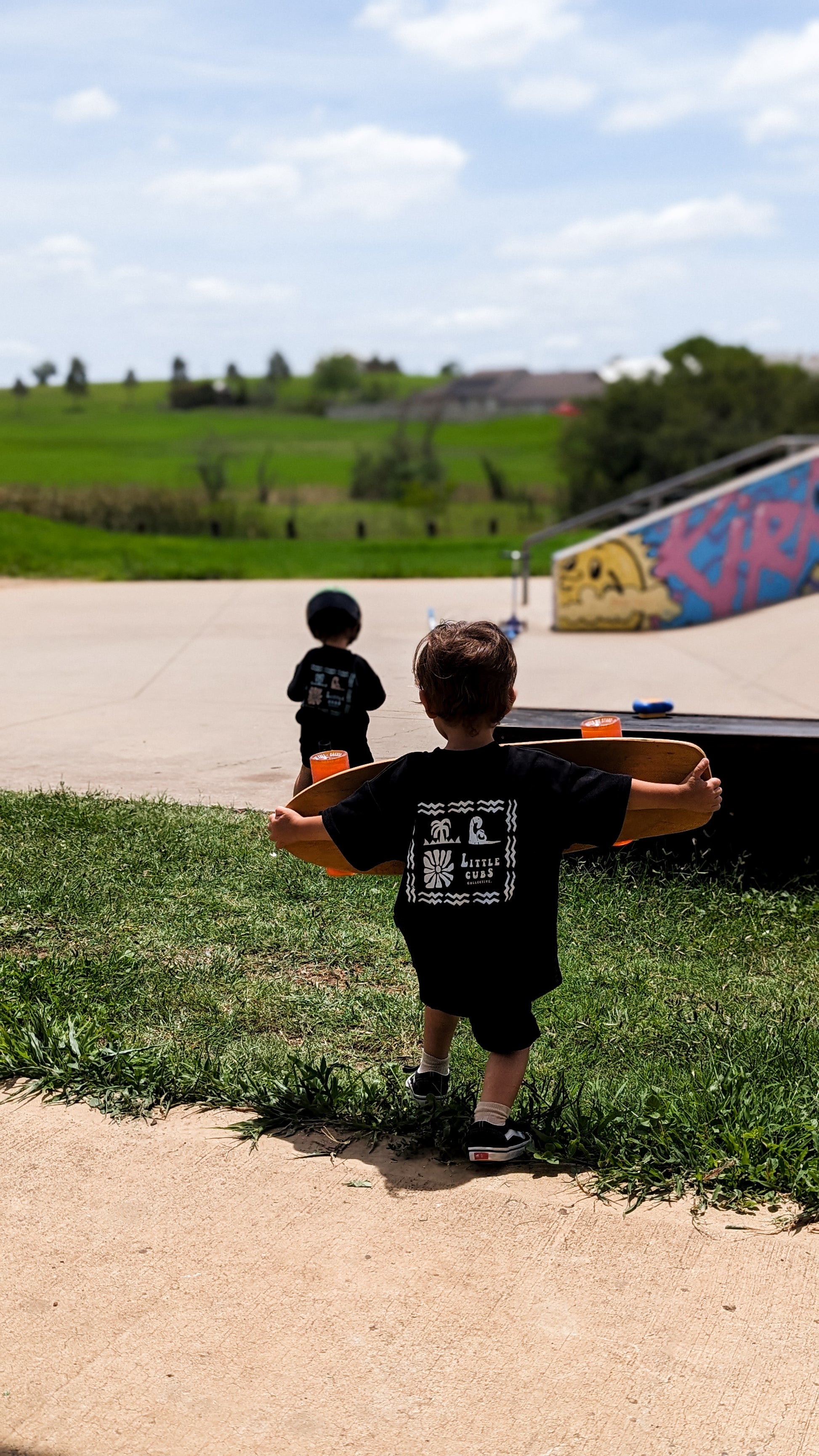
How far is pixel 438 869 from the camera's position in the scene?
9.89 feet

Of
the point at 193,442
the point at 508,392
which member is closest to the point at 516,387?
the point at 508,392

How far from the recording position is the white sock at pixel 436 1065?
3.35 metres

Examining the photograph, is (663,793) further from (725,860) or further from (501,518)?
(501,518)

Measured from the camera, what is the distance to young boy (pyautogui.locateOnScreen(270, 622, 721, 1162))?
2951mm

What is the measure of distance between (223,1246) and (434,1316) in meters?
0.49

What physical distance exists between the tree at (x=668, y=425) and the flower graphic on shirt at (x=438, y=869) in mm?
46616

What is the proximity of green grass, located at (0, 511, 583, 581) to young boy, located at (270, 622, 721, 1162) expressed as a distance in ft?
67.4

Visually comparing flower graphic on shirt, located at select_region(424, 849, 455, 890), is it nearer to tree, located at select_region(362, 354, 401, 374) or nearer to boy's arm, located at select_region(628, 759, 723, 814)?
boy's arm, located at select_region(628, 759, 723, 814)

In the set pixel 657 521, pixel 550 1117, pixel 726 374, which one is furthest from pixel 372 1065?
pixel 726 374

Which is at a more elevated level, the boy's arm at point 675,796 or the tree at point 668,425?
the tree at point 668,425

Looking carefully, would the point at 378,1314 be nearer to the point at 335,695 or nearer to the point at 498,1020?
the point at 498,1020

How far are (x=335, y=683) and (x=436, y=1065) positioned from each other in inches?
84.5

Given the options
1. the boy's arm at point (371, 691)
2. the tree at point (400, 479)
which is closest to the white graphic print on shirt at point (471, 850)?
the boy's arm at point (371, 691)

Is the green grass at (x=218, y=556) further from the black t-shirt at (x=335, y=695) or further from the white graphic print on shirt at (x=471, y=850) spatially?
the white graphic print on shirt at (x=471, y=850)
